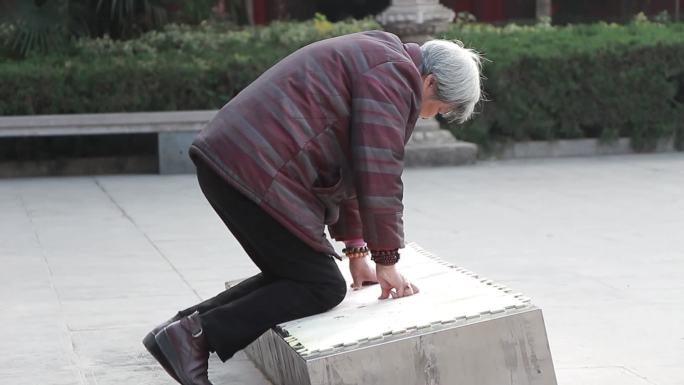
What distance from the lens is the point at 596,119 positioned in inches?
471

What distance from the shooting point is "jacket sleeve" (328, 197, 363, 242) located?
4.60 meters

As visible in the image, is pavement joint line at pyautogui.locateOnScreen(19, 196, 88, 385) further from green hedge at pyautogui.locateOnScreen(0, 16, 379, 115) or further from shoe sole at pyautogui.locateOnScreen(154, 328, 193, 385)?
green hedge at pyautogui.locateOnScreen(0, 16, 379, 115)

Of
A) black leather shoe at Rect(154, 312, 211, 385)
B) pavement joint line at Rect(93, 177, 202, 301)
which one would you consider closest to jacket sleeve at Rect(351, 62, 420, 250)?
black leather shoe at Rect(154, 312, 211, 385)

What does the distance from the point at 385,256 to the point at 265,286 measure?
0.44 m

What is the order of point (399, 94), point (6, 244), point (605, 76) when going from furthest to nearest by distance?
point (605, 76) → point (6, 244) → point (399, 94)

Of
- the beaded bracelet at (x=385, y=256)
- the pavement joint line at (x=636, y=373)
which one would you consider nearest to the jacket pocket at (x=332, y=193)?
the beaded bracelet at (x=385, y=256)

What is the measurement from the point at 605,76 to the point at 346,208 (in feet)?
25.6

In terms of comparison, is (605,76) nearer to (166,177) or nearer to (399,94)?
(166,177)

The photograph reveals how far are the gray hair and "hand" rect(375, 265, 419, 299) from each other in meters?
0.61

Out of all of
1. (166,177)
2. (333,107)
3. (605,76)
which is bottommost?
(166,177)

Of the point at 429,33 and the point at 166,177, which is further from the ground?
the point at 429,33

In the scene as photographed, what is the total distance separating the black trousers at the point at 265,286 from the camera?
4.20 m

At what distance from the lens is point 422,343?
156 inches

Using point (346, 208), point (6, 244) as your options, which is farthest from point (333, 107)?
point (6, 244)
